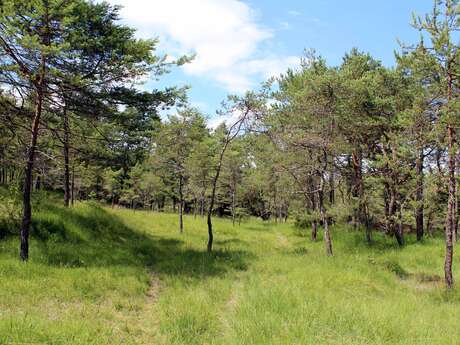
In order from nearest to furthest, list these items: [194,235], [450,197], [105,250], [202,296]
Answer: [202,296] < [450,197] < [105,250] < [194,235]

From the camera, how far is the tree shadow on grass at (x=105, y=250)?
11172mm

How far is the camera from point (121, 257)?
1256 cm

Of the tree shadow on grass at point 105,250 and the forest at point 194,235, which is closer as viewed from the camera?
the forest at point 194,235

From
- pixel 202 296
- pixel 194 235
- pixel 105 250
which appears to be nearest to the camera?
pixel 202 296

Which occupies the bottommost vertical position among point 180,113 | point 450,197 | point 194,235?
point 194,235

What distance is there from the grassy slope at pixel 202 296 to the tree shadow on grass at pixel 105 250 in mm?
52

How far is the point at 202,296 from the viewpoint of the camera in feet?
27.2

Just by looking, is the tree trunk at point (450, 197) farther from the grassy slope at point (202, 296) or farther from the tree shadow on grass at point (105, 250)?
the tree shadow on grass at point (105, 250)

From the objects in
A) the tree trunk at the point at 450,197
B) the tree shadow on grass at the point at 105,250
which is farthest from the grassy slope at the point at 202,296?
the tree trunk at the point at 450,197

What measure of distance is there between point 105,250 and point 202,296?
6370 mm

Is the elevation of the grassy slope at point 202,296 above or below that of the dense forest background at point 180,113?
below

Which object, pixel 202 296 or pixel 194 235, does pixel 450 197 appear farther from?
pixel 194 235

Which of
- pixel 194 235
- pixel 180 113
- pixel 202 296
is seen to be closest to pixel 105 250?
pixel 202 296

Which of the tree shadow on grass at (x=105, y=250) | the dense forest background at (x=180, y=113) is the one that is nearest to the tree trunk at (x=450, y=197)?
the dense forest background at (x=180, y=113)
